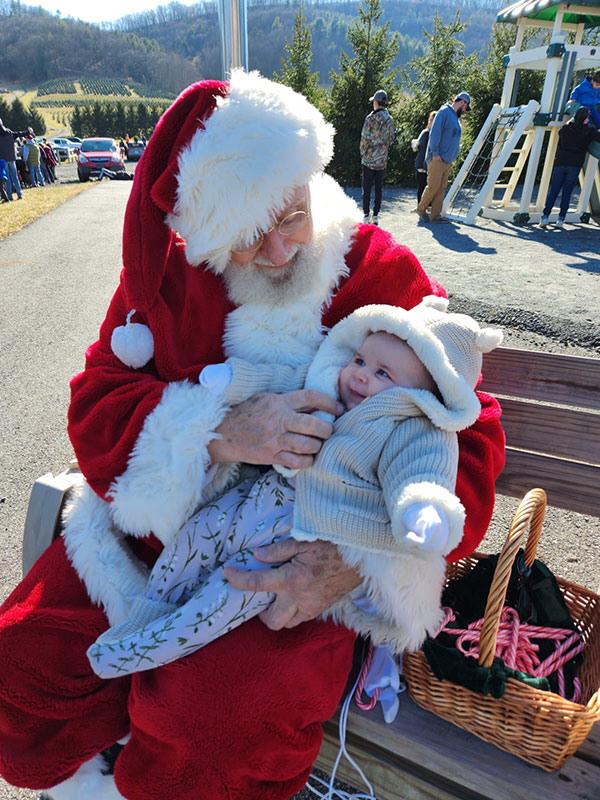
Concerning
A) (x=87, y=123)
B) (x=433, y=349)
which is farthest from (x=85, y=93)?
(x=433, y=349)

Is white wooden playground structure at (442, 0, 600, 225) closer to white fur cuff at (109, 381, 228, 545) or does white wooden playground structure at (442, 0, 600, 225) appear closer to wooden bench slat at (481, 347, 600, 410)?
wooden bench slat at (481, 347, 600, 410)

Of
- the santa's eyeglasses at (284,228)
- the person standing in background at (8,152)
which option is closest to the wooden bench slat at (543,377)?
the santa's eyeglasses at (284,228)

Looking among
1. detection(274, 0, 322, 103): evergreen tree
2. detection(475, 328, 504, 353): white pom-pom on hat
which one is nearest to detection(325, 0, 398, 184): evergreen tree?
detection(274, 0, 322, 103): evergreen tree

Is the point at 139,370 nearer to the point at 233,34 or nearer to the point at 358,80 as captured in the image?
the point at 233,34

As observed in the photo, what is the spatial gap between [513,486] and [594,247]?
25.8 feet

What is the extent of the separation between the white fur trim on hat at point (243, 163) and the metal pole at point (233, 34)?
0.90m

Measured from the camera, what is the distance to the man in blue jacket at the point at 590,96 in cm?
862

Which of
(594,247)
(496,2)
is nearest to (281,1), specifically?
(496,2)

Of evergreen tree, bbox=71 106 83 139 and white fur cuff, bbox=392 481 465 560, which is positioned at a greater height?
white fur cuff, bbox=392 481 465 560

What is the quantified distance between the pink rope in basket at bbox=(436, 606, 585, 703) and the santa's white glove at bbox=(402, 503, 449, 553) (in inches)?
20.5

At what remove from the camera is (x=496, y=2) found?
160 metres

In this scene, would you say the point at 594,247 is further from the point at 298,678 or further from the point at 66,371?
the point at 298,678

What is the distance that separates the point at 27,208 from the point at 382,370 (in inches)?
537

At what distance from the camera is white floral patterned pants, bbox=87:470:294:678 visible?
119 cm
